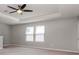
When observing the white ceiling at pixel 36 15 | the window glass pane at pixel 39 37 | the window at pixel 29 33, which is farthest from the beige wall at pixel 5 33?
the window glass pane at pixel 39 37

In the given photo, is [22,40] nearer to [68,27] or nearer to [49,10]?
[49,10]

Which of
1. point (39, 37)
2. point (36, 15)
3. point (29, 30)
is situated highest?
point (36, 15)

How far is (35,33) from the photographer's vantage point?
5.29ft

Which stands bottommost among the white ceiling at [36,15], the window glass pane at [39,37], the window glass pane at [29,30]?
the window glass pane at [39,37]

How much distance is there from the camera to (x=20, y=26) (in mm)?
1639

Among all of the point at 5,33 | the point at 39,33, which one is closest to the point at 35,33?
the point at 39,33

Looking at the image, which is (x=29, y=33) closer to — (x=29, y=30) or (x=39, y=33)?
(x=29, y=30)

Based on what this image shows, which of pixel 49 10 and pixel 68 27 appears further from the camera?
pixel 68 27

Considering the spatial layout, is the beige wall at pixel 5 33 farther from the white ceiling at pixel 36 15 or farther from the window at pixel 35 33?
the window at pixel 35 33

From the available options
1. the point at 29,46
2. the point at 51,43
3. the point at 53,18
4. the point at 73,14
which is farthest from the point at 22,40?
the point at 73,14

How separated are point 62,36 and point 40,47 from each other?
16.9 inches

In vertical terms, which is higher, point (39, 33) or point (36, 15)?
point (36, 15)

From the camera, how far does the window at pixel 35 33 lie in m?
1.61

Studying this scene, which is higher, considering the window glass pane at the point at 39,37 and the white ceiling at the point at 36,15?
the white ceiling at the point at 36,15
